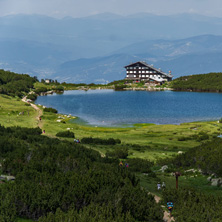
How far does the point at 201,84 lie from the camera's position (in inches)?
7042

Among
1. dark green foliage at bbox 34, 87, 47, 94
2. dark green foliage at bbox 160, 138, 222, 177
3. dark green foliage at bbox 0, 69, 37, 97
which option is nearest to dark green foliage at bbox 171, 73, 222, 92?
dark green foliage at bbox 34, 87, 47, 94

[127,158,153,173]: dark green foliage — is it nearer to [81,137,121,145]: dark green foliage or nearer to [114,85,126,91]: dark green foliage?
[81,137,121,145]: dark green foliage

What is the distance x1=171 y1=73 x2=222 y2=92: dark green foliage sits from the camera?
558 ft

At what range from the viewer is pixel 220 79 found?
587ft

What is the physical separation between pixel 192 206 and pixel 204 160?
15460 mm

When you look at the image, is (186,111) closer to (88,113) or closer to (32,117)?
(88,113)

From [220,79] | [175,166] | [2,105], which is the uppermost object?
[220,79]

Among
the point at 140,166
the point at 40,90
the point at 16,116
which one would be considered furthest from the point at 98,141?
the point at 40,90

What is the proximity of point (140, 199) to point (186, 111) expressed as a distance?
86431 millimetres

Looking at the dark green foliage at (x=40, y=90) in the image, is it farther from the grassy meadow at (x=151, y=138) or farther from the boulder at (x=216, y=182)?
the boulder at (x=216, y=182)

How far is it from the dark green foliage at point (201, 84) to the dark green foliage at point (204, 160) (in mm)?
134117

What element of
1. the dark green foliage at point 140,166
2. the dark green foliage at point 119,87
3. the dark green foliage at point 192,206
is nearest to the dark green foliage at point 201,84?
the dark green foliage at point 119,87

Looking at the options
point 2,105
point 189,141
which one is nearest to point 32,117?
point 2,105

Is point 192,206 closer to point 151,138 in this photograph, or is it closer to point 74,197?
point 74,197
